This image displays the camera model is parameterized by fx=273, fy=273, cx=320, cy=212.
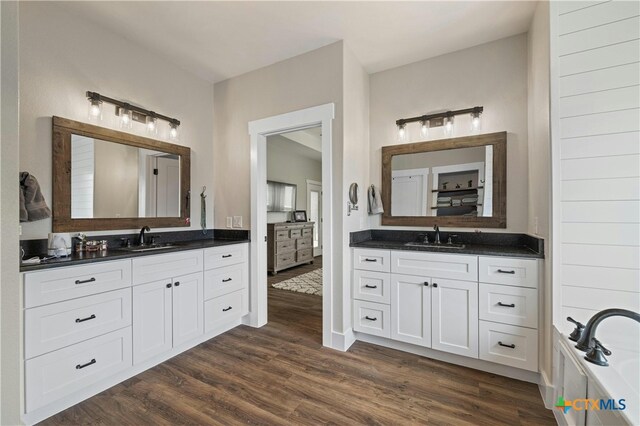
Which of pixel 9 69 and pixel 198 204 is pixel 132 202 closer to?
pixel 198 204

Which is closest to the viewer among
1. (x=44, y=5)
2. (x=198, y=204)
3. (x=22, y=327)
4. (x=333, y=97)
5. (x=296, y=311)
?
(x=22, y=327)

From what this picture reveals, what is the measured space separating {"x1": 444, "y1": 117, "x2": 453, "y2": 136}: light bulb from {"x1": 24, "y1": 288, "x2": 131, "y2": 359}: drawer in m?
3.05

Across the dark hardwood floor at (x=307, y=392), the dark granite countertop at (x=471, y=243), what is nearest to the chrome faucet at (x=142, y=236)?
the dark hardwood floor at (x=307, y=392)

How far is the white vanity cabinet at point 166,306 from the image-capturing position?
2.05 m

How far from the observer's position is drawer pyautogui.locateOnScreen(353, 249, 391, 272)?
245 centimetres

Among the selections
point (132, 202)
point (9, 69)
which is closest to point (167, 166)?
point (132, 202)

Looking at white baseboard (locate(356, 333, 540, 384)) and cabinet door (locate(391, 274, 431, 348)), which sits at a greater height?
cabinet door (locate(391, 274, 431, 348))

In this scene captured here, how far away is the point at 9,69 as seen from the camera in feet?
2.70

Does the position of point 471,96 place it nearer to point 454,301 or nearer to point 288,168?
Result: point 454,301

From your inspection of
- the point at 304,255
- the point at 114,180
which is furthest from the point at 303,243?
the point at 114,180

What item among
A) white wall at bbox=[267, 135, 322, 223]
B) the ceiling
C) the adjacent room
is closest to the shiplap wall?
the adjacent room

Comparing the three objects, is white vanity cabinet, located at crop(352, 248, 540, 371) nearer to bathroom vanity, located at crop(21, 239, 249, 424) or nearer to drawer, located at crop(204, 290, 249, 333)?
drawer, located at crop(204, 290, 249, 333)

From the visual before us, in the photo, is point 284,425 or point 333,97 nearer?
point 284,425

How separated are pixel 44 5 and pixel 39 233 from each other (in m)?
1.67
